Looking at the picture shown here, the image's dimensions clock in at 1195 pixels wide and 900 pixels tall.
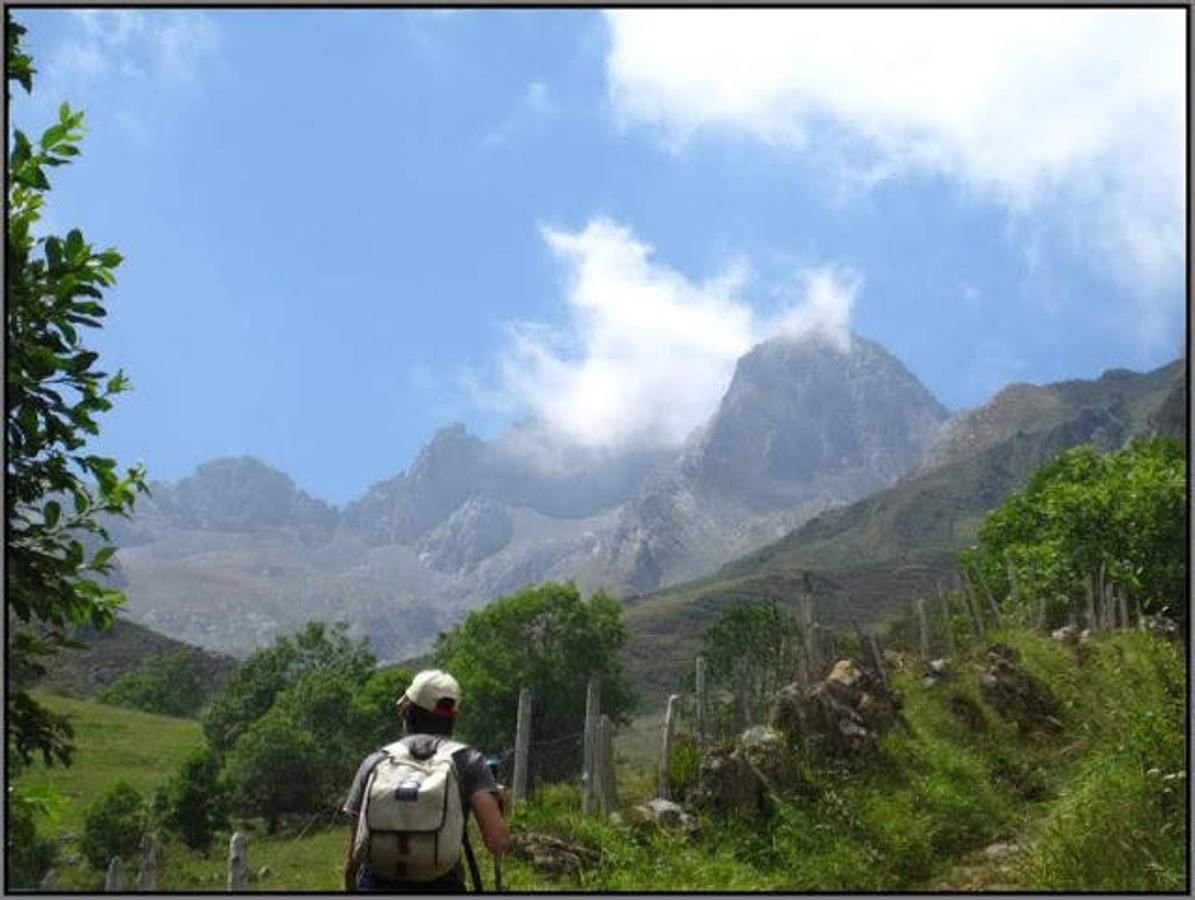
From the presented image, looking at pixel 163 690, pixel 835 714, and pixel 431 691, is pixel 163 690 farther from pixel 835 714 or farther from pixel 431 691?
pixel 431 691

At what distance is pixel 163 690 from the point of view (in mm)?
115312

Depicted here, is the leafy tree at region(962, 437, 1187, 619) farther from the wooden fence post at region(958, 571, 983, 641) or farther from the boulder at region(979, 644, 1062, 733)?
the boulder at region(979, 644, 1062, 733)

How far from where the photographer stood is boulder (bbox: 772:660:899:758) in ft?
52.0

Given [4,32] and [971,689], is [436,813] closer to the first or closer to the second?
[4,32]

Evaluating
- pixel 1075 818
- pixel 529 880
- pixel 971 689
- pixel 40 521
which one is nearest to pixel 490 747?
pixel 971 689

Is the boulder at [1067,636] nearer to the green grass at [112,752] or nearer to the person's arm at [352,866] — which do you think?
the person's arm at [352,866]

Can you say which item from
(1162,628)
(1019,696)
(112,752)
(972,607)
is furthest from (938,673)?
(112,752)

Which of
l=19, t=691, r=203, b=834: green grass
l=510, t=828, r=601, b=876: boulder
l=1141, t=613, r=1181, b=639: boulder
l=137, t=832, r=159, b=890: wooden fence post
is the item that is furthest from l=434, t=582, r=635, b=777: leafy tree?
l=510, t=828, r=601, b=876: boulder

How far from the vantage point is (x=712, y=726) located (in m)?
27.2

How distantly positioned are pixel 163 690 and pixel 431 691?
393 ft

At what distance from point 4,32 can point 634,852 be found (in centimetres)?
1082

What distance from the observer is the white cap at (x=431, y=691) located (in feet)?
18.0

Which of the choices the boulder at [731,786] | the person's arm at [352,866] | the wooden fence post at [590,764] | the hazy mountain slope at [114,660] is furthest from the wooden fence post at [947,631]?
the hazy mountain slope at [114,660]

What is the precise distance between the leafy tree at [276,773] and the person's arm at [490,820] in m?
61.3
